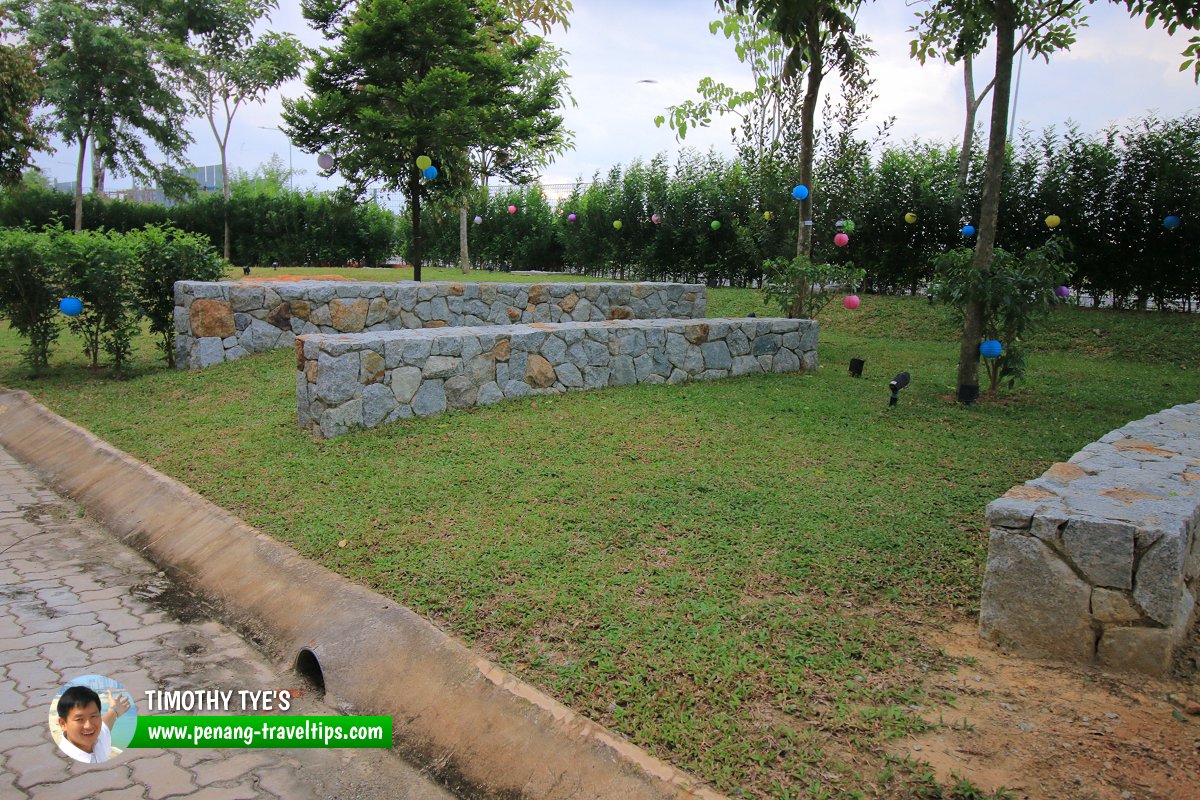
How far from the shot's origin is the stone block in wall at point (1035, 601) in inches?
118

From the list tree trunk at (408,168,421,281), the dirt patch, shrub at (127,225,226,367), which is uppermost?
tree trunk at (408,168,421,281)

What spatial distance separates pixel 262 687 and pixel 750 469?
10.3ft

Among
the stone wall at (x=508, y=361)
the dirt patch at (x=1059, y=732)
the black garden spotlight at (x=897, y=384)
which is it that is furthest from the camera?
the black garden spotlight at (x=897, y=384)

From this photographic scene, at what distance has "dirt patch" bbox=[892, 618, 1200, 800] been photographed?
2.36m

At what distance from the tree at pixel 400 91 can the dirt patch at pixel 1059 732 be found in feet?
38.1

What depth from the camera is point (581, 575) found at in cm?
381

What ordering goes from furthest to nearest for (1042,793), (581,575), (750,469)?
1. (750,469)
2. (581,575)
3. (1042,793)

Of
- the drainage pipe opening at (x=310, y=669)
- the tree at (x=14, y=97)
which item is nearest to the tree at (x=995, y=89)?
the drainage pipe opening at (x=310, y=669)

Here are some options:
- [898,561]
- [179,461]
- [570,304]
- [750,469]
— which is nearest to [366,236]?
[570,304]

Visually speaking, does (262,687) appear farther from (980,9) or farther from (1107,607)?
(980,9)

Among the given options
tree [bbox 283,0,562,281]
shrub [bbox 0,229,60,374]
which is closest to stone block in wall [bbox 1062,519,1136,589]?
Answer: shrub [bbox 0,229,60,374]

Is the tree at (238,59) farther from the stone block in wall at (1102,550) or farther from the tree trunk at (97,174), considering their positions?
the stone block in wall at (1102,550)

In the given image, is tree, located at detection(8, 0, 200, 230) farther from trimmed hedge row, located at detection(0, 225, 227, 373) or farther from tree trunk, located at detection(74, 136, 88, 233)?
trimmed hedge row, located at detection(0, 225, 227, 373)

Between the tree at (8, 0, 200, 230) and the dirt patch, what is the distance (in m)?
25.3
